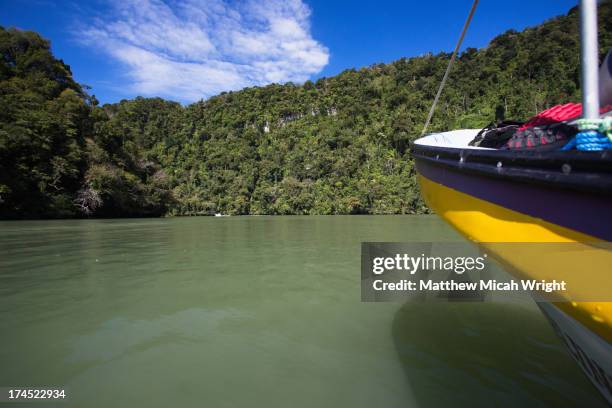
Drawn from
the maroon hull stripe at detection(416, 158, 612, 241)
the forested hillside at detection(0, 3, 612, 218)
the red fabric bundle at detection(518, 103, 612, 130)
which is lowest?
the maroon hull stripe at detection(416, 158, 612, 241)

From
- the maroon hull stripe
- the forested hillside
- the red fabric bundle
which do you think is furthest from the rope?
the forested hillside

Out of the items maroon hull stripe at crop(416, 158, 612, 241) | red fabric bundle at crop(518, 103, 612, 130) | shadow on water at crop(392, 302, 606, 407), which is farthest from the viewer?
shadow on water at crop(392, 302, 606, 407)

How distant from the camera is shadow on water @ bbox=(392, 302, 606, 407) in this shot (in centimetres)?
185

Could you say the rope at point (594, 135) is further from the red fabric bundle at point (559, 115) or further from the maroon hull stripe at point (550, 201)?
the red fabric bundle at point (559, 115)

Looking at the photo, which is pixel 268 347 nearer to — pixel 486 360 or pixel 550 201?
pixel 486 360

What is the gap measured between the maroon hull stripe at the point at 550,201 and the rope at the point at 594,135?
18cm

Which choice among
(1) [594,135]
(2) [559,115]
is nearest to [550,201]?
(1) [594,135]

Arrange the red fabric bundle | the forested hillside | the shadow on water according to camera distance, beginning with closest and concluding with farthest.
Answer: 1. the red fabric bundle
2. the shadow on water
3. the forested hillside

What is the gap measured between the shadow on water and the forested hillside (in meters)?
2.02

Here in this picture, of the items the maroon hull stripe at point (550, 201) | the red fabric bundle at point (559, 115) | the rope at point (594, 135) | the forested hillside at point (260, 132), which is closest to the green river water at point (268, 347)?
the maroon hull stripe at point (550, 201)

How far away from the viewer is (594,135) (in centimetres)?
115

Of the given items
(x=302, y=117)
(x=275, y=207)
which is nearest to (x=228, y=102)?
(x=302, y=117)

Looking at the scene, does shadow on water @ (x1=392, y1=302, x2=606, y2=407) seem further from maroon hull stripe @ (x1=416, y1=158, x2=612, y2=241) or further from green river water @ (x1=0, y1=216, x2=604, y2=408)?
maroon hull stripe @ (x1=416, y1=158, x2=612, y2=241)

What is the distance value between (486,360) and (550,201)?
59.9 inches
